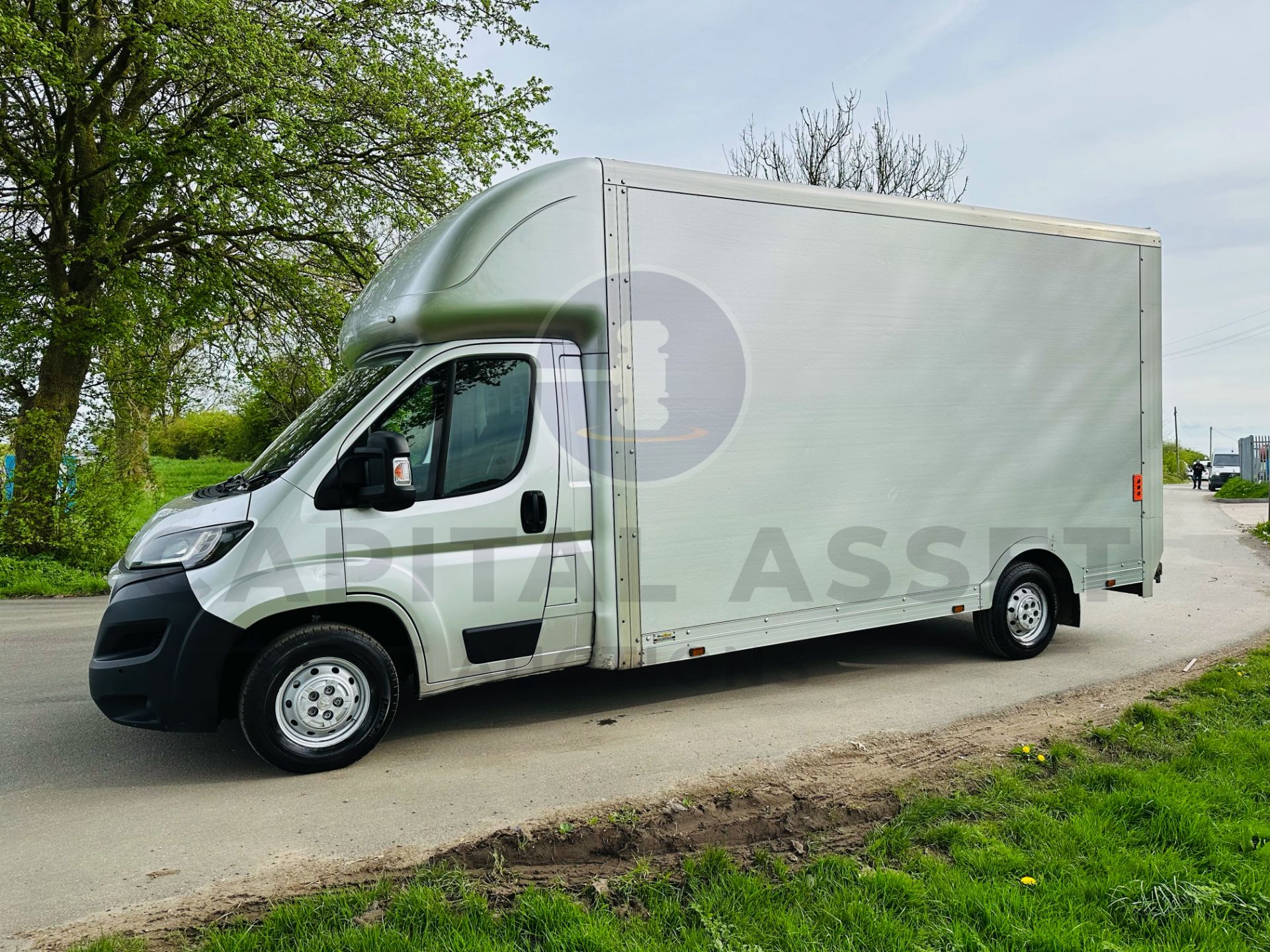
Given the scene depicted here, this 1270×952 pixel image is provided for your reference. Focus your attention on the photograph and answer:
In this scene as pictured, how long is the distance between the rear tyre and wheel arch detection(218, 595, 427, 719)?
424cm

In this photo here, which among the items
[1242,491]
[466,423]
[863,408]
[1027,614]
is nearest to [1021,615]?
[1027,614]

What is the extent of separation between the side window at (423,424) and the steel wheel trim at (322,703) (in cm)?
101

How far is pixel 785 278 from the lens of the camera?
5723mm

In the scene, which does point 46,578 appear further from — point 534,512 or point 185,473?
point 534,512

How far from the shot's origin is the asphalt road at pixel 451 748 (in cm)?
393

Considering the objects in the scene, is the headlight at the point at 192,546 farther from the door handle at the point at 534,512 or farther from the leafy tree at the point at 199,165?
the leafy tree at the point at 199,165

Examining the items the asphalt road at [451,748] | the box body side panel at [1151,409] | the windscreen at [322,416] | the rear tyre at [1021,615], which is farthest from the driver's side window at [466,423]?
the box body side panel at [1151,409]

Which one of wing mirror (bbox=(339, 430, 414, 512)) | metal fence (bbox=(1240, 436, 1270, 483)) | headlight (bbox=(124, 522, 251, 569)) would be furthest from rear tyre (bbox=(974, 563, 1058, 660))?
metal fence (bbox=(1240, 436, 1270, 483))

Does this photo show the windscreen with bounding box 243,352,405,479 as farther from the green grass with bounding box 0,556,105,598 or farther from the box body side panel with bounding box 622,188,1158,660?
the green grass with bounding box 0,556,105,598

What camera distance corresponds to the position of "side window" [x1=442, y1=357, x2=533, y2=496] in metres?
5.04

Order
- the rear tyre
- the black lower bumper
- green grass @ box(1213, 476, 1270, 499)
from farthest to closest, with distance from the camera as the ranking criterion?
green grass @ box(1213, 476, 1270, 499)
the rear tyre
the black lower bumper

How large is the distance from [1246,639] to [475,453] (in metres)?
6.79

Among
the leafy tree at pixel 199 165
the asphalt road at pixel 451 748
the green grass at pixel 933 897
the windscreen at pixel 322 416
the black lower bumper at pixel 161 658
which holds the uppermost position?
the leafy tree at pixel 199 165

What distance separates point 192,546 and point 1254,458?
1563 inches
